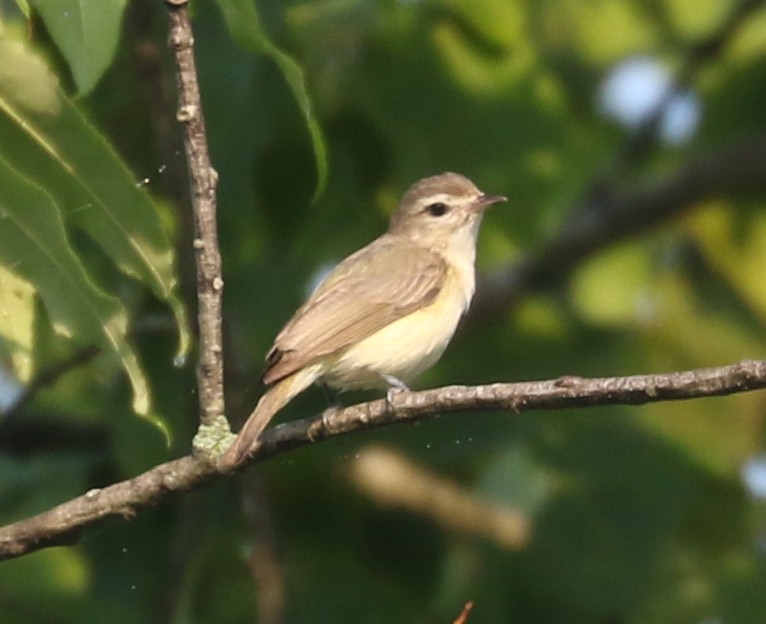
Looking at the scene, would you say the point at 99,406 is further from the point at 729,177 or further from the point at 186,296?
the point at 729,177

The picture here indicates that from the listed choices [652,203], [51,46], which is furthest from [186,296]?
[652,203]

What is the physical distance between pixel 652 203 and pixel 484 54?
1335 millimetres

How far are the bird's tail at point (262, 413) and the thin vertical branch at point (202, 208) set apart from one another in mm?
94

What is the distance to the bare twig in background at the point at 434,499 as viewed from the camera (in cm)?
676

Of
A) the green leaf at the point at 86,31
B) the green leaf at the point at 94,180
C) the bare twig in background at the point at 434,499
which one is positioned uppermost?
the bare twig in background at the point at 434,499

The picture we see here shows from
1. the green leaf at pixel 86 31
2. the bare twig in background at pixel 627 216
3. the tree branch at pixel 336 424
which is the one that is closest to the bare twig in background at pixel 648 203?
the bare twig in background at pixel 627 216

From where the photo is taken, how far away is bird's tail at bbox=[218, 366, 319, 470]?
3.47 metres

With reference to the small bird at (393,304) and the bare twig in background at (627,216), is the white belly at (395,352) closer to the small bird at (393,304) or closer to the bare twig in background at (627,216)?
the small bird at (393,304)

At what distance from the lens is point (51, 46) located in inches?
214

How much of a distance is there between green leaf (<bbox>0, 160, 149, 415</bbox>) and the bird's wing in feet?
5.66

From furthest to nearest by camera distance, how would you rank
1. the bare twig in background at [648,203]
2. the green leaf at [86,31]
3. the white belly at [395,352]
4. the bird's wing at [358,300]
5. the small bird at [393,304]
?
the bare twig in background at [648,203] < the white belly at [395,352] < the small bird at [393,304] < the bird's wing at [358,300] < the green leaf at [86,31]

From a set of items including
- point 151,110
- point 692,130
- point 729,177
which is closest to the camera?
point 151,110

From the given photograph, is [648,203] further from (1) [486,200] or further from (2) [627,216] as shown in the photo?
(1) [486,200]

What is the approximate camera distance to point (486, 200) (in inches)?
257
